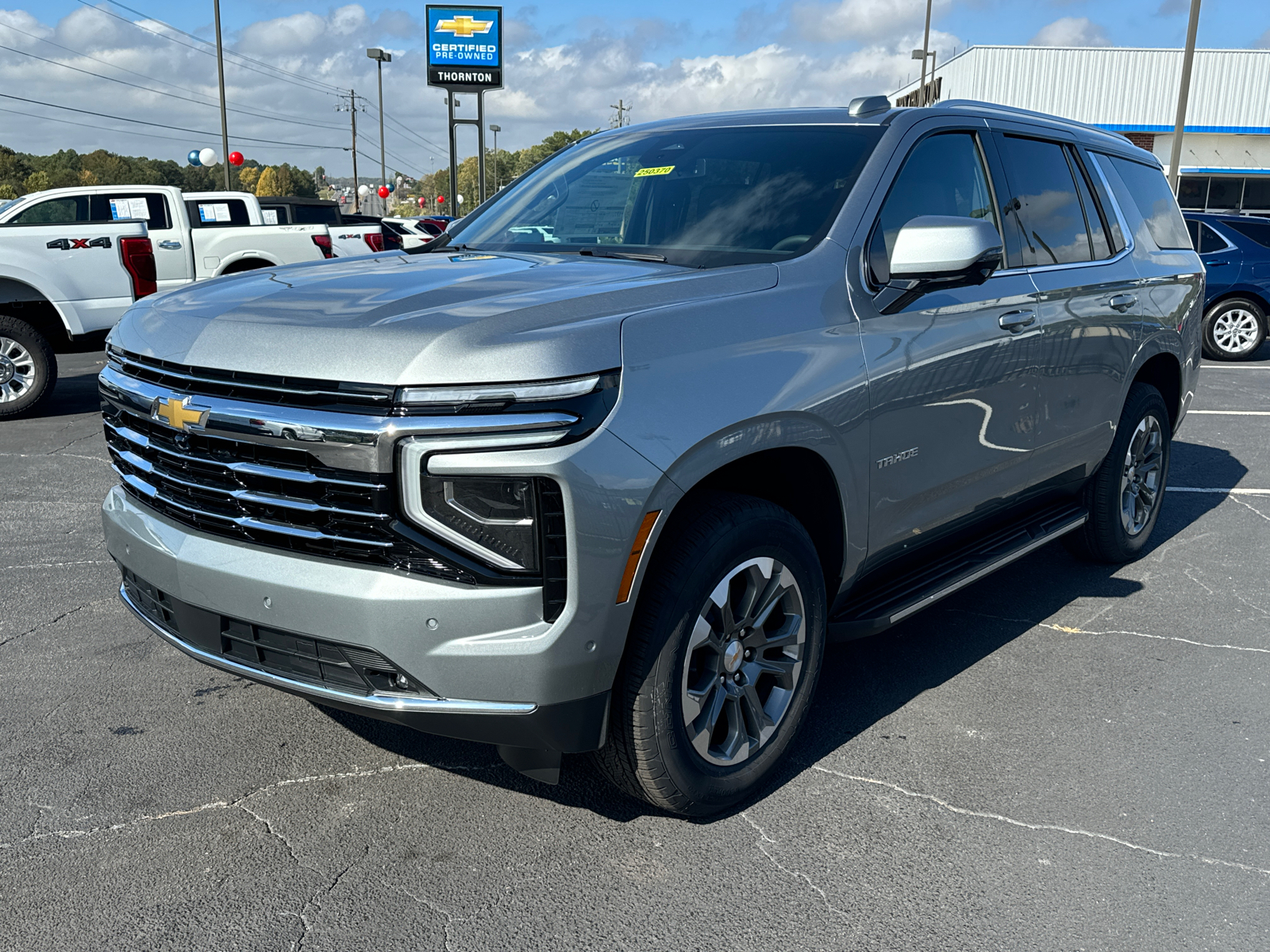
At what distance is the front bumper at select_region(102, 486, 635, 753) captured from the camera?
8.09 feet

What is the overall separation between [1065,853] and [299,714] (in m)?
2.44

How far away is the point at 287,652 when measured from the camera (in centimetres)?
266

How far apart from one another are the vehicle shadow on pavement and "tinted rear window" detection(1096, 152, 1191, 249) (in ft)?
5.39

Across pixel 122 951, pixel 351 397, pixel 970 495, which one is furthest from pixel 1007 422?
pixel 122 951

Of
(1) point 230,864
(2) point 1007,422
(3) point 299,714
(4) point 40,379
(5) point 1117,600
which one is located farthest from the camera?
(4) point 40,379

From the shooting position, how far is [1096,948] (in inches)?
99.2

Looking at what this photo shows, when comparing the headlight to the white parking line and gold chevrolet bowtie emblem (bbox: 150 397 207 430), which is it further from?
the white parking line

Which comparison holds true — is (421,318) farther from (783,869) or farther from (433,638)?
(783,869)

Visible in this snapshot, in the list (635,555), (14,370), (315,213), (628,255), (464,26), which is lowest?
(14,370)

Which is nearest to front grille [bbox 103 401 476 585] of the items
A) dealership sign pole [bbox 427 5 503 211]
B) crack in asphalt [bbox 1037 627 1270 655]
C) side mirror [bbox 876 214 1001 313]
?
side mirror [bbox 876 214 1001 313]

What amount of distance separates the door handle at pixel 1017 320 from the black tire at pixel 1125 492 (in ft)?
4.18

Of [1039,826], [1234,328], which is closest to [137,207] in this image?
[1039,826]

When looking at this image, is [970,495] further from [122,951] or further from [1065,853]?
[122,951]

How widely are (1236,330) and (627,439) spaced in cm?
1363
